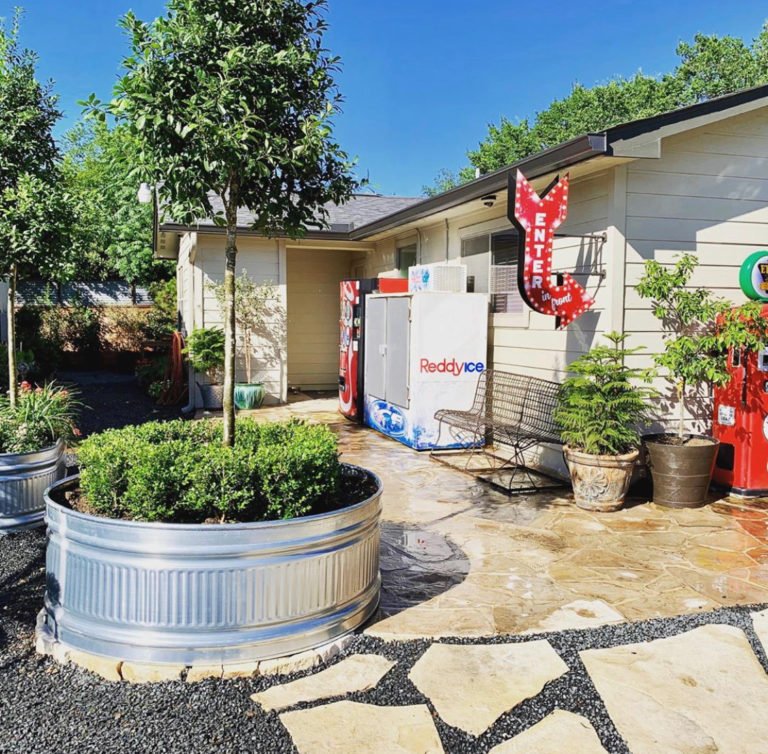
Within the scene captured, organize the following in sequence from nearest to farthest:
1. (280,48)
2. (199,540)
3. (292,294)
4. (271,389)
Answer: (199,540) → (280,48) → (271,389) → (292,294)

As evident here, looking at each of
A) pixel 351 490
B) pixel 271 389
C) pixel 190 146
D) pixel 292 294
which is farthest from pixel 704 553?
pixel 292 294

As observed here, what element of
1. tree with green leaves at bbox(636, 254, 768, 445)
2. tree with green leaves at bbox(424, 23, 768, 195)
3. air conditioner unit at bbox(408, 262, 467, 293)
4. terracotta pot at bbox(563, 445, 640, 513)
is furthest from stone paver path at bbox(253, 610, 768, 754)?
tree with green leaves at bbox(424, 23, 768, 195)

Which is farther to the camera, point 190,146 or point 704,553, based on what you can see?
point 704,553

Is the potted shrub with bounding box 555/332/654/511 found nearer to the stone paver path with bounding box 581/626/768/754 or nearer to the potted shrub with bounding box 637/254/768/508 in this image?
the potted shrub with bounding box 637/254/768/508

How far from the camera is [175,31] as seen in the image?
134 inches

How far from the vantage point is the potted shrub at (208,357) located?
10297mm

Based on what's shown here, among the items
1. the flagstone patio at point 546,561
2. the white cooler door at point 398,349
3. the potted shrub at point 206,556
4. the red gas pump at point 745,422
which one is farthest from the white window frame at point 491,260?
the potted shrub at point 206,556

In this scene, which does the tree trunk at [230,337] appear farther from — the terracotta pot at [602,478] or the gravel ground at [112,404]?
the gravel ground at [112,404]

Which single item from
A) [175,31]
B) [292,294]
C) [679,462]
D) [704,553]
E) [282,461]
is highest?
[175,31]

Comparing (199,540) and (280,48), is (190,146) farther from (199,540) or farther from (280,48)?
(199,540)

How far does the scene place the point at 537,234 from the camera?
18.3ft

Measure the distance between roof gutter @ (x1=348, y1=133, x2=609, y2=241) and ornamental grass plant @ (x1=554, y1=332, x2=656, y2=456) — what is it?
4.81ft

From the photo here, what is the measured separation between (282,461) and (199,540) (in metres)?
0.54

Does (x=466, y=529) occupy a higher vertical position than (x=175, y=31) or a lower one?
lower
